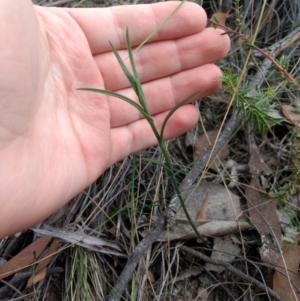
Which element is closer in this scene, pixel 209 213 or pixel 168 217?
pixel 168 217

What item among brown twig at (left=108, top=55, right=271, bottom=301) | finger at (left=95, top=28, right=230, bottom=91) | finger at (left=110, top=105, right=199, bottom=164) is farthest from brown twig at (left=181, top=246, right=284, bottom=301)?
finger at (left=95, top=28, right=230, bottom=91)

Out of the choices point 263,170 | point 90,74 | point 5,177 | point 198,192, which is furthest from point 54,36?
point 263,170

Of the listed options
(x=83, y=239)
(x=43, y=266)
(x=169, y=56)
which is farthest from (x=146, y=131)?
(x=43, y=266)

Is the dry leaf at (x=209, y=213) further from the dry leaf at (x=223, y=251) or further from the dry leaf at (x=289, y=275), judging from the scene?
the dry leaf at (x=289, y=275)

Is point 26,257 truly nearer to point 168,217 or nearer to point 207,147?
point 168,217

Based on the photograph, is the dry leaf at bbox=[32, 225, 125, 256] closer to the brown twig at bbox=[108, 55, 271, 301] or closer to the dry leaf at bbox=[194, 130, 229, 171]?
the brown twig at bbox=[108, 55, 271, 301]

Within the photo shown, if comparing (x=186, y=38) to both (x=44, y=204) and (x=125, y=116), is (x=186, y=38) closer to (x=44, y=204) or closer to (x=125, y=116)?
(x=125, y=116)
